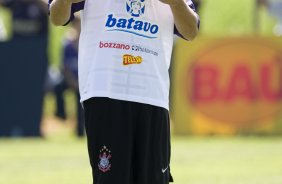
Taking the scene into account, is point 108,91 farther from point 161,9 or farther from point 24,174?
point 24,174

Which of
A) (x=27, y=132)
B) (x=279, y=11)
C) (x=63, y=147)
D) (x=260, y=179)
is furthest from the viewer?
(x=279, y=11)

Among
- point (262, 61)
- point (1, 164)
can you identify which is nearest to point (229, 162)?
point (1, 164)

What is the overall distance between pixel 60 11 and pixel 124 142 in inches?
28.5

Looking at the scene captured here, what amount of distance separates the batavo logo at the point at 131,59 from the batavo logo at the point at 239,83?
37.1 ft

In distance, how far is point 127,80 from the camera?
15.4ft

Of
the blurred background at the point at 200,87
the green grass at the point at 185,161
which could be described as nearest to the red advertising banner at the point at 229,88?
the blurred background at the point at 200,87

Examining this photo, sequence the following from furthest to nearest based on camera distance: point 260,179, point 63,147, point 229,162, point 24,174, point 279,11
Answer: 1. point 279,11
2. point 63,147
3. point 229,162
4. point 24,174
5. point 260,179

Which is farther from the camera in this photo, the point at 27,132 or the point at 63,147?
the point at 27,132

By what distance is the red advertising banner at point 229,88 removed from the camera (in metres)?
16.0

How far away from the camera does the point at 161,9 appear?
4789mm

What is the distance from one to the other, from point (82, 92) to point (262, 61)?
1157cm

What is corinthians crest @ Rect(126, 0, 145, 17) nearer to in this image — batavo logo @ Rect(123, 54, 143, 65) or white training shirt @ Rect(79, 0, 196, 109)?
white training shirt @ Rect(79, 0, 196, 109)

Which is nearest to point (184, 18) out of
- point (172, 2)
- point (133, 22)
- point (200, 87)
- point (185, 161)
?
point (172, 2)

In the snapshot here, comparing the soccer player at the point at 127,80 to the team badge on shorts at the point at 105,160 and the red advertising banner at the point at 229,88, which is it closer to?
the team badge on shorts at the point at 105,160
